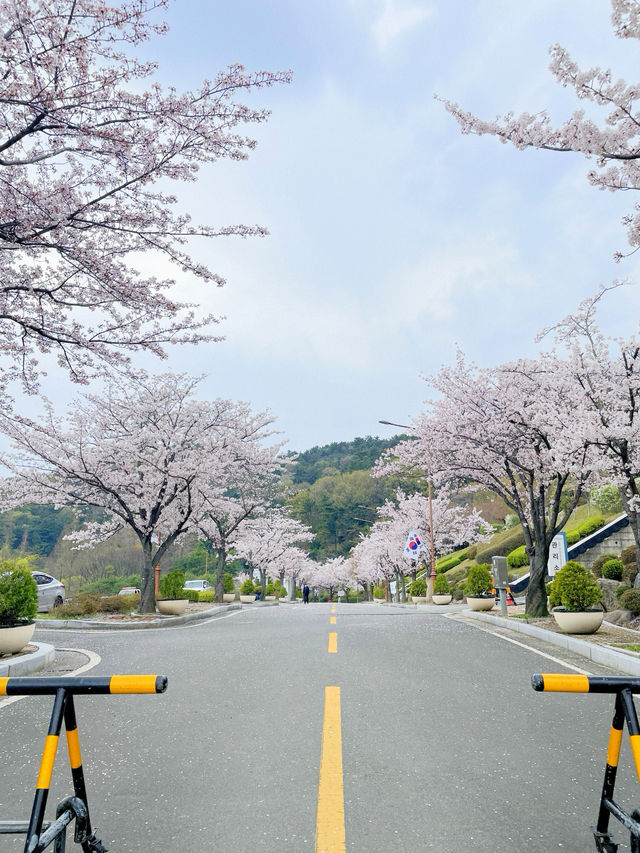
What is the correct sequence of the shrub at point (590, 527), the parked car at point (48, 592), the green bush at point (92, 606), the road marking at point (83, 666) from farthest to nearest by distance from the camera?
1. the shrub at point (590, 527)
2. the parked car at point (48, 592)
3. the green bush at point (92, 606)
4. the road marking at point (83, 666)

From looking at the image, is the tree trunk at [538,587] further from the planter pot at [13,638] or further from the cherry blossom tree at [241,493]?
the planter pot at [13,638]

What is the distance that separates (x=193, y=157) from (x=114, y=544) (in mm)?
51914

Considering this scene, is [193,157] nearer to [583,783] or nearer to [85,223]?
[85,223]

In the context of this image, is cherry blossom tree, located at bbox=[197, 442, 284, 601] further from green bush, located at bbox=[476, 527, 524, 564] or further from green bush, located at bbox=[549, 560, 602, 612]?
green bush, located at bbox=[476, 527, 524, 564]

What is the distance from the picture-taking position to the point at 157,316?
1008 centimetres

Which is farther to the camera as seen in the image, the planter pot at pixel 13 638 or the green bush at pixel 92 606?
the green bush at pixel 92 606

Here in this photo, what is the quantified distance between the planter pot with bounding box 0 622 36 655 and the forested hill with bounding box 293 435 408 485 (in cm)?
9255

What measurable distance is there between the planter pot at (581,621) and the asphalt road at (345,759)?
13.4 feet

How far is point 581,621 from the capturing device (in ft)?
38.7

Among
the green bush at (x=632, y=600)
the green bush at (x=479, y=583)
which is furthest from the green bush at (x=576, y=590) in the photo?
the green bush at (x=479, y=583)

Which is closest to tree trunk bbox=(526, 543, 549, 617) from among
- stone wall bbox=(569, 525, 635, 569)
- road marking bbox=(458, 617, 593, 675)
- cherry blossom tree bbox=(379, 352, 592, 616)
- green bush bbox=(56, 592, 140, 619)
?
cherry blossom tree bbox=(379, 352, 592, 616)

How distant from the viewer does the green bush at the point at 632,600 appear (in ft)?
46.6

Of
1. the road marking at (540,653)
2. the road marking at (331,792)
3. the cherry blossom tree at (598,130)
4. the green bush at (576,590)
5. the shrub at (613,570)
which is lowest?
the road marking at (331,792)

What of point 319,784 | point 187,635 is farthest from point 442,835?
point 187,635
